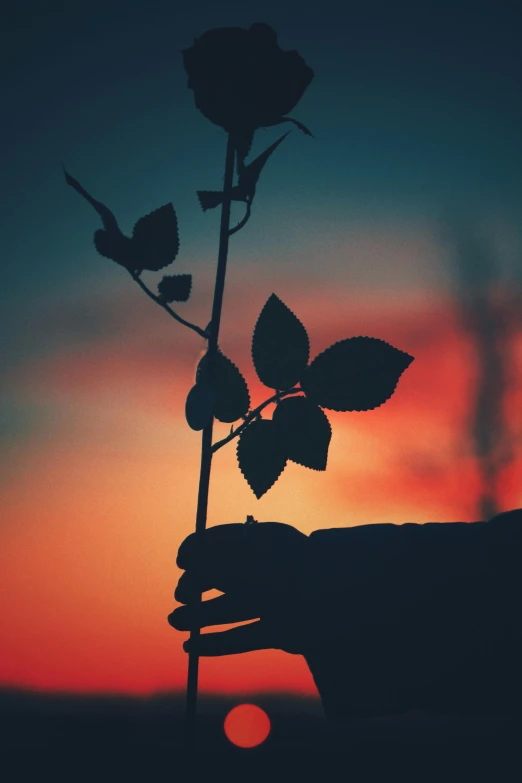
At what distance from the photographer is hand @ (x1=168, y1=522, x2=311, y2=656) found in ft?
3.03

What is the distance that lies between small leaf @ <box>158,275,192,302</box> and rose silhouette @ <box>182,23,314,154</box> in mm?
233

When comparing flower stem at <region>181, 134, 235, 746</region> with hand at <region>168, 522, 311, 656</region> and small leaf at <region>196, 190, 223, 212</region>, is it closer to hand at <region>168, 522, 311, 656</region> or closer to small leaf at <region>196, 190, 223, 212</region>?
small leaf at <region>196, 190, 223, 212</region>

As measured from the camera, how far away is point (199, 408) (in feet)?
2.46

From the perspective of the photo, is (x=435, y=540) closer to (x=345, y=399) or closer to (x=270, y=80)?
(x=345, y=399)

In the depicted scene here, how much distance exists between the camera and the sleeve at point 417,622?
98 centimetres

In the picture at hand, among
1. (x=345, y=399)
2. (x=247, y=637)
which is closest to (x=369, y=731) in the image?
(x=247, y=637)

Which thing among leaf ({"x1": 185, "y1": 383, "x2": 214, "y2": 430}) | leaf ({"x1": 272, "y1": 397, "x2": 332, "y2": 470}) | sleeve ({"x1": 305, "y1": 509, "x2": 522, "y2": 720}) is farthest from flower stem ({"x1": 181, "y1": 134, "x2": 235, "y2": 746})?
sleeve ({"x1": 305, "y1": 509, "x2": 522, "y2": 720})

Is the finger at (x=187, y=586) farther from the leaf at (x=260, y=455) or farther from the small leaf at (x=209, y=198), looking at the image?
the small leaf at (x=209, y=198)

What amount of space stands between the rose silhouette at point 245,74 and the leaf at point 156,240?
17cm

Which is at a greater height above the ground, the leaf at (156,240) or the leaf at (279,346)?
the leaf at (156,240)

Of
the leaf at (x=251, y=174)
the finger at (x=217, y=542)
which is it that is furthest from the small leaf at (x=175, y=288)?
the finger at (x=217, y=542)

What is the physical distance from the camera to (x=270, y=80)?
777mm

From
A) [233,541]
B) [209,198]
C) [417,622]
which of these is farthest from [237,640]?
[209,198]

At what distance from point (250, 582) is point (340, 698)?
0.27m
